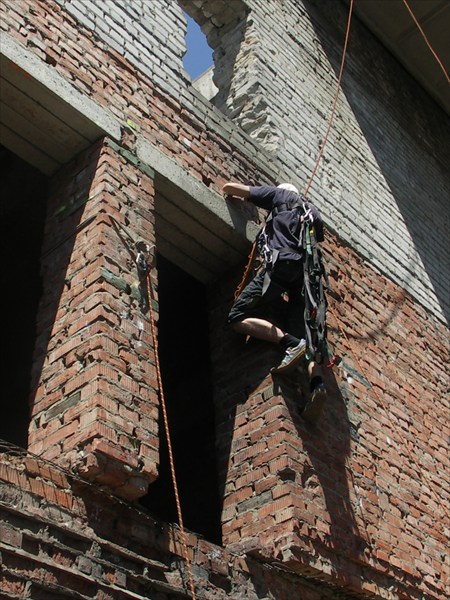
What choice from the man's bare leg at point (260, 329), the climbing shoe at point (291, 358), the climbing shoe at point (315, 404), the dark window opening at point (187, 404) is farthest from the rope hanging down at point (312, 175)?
the dark window opening at point (187, 404)

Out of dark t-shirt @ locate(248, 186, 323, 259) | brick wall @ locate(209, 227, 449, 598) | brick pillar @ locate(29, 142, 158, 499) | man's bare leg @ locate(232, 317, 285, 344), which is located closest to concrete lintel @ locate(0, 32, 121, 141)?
brick pillar @ locate(29, 142, 158, 499)

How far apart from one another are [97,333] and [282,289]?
1.67 m

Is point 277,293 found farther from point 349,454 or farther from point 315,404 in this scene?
point 349,454

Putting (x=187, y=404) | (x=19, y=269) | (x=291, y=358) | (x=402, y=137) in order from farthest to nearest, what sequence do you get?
(x=402, y=137) → (x=19, y=269) → (x=187, y=404) → (x=291, y=358)

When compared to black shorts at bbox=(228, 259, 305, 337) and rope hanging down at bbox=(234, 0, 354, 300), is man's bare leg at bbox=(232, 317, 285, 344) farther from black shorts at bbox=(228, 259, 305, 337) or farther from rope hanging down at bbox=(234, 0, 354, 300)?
rope hanging down at bbox=(234, 0, 354, 300)

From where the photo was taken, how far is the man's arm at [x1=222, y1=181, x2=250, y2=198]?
20.1 ft

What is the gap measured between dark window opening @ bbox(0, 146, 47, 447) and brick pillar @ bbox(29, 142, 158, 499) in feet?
6.87

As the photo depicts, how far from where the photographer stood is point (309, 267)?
19.0 feet

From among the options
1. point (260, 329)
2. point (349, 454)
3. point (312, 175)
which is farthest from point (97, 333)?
point (312, 175)

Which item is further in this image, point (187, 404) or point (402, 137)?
point (402, 137)

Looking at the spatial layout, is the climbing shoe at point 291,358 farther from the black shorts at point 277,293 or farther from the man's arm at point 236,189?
the man's arm at point 236,189

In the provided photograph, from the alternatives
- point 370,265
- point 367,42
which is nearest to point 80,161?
point 370,265

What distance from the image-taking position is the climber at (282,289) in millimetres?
5562

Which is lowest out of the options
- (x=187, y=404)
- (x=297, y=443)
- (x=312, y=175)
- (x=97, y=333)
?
(x=297, y=443)
